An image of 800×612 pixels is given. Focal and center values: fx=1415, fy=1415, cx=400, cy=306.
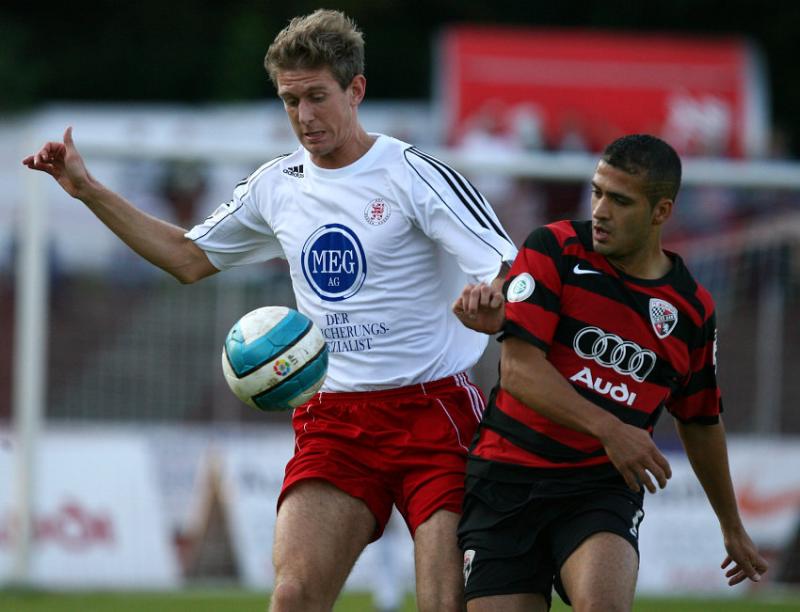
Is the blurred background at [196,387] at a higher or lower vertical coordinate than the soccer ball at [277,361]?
lower

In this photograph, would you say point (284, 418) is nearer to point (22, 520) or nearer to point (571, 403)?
point (22, 520)

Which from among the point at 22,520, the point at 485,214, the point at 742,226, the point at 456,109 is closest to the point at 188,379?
the point at 22,520

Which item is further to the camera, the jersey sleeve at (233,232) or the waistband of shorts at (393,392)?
the jersey sleeve at (233,232)

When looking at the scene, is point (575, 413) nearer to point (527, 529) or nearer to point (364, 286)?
point (527, 529)

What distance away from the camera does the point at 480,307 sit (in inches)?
183

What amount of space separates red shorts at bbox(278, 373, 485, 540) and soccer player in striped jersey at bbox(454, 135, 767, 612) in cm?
14

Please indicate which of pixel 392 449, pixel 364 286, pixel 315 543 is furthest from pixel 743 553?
pixel 364 286

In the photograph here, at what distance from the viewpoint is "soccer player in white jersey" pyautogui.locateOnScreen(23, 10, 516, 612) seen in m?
5.09

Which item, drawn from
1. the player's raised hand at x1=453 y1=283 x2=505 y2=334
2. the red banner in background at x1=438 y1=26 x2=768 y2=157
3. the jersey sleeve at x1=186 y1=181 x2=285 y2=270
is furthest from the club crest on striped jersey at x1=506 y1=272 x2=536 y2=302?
the red banner in background at x1=438 y1=26 x2=768 y2=157

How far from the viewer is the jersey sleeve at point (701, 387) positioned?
5.05 meters

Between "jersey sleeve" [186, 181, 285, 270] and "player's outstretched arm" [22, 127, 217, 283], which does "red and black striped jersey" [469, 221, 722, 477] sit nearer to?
"jersey sleeve" [186, 181, 285, 270]

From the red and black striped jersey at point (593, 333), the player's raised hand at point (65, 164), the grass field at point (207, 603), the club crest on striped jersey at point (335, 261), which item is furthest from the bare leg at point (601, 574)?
the grass field at point (207, 603)

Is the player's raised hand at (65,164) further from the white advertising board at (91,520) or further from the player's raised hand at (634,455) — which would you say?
the white advertising board at (91,520)

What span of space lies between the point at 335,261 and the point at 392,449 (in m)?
0.72
